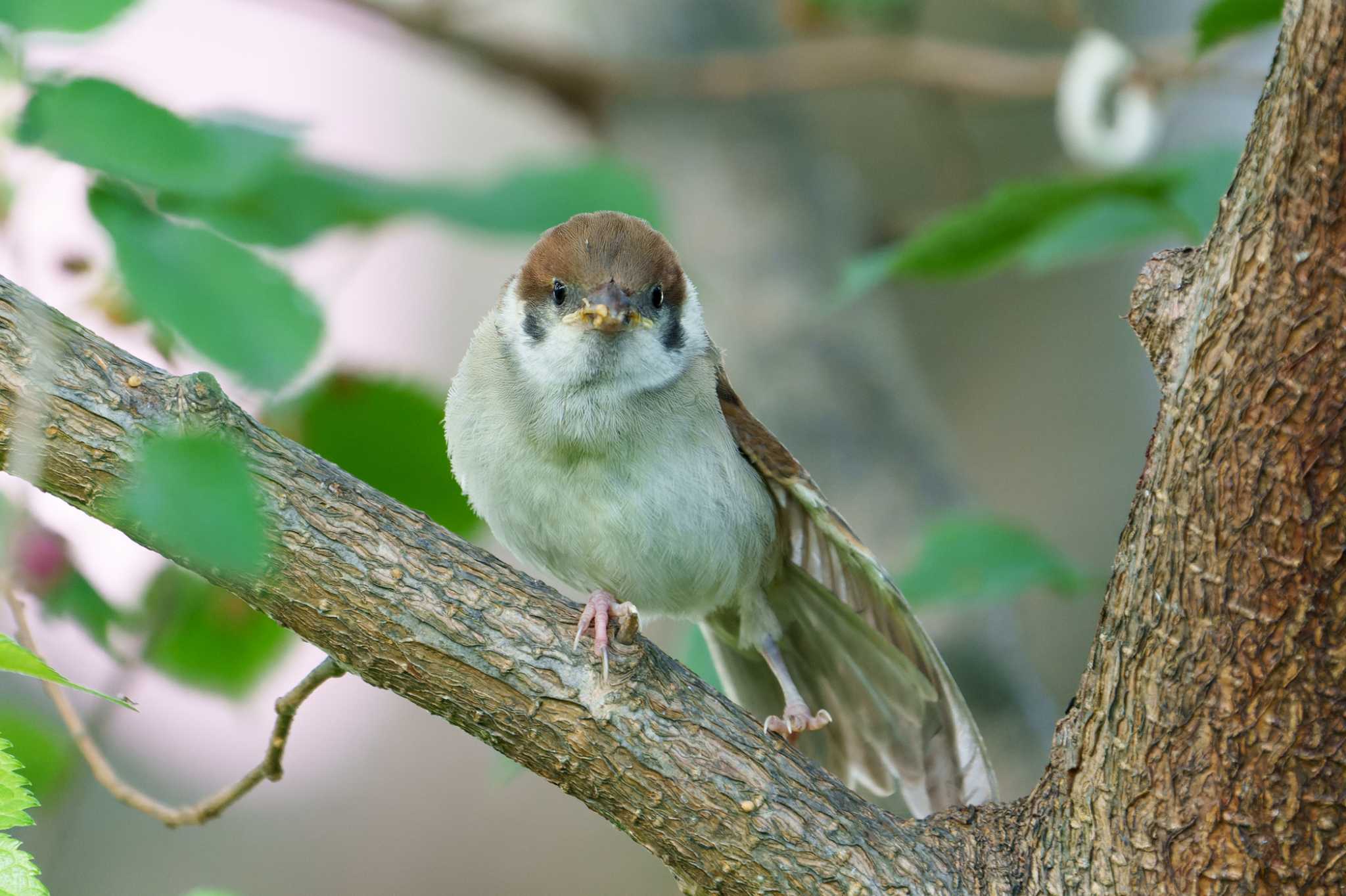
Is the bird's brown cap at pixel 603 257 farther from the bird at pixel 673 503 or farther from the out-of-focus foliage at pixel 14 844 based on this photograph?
the out-of-focus foliage at pixel 14 844

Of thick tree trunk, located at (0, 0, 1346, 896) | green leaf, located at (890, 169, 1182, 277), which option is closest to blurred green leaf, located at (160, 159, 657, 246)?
thick tree trunk, located at (0, 0, 1346, 896)

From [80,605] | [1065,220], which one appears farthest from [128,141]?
[1065,220]

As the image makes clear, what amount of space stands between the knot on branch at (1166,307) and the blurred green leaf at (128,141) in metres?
1.16

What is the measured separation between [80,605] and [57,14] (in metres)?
0.85

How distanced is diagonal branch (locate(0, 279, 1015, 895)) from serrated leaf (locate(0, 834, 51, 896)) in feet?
1.86

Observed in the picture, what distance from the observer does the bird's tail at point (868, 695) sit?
8.07 feet

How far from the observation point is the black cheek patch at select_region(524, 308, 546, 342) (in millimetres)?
2670

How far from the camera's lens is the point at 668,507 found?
8.39 feet

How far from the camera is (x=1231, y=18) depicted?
8.67 ft

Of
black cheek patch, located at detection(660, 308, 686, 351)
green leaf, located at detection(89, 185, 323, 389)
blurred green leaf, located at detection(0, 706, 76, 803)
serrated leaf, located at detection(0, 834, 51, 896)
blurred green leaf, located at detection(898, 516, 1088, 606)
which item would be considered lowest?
serrated leaf, located at detection(0, 834, 51, 896)

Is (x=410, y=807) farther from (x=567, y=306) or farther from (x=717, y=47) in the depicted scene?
(x=567, y=306)

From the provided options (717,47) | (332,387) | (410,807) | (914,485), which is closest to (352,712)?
(410,807)

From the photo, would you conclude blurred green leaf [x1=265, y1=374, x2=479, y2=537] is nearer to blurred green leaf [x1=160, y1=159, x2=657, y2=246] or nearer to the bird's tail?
blurred green leaf [x1=160, y1=159, x2=657, y2=246]

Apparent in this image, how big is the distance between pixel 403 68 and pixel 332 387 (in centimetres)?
473
